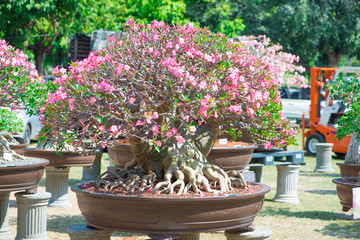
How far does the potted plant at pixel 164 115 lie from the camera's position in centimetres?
352

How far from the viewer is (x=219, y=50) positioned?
13.2 feet

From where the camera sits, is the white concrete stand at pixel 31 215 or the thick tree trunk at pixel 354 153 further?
the thick tree trunk at pixel 354 153

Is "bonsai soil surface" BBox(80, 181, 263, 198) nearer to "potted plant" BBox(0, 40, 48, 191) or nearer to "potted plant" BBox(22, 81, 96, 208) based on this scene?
"potted plant" BBox(0, 40, 48, 191)

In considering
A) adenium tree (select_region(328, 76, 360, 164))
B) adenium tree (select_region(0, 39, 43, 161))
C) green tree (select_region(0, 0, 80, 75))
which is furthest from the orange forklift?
adenium tree (select_region(0, 39, 43, 161))

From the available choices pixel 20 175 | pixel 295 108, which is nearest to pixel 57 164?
pixel 20 175

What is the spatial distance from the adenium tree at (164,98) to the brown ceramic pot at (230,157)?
6.40 feet

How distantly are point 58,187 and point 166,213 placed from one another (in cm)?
501

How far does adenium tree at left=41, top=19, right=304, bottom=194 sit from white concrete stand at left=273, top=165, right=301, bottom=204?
4.80 meters

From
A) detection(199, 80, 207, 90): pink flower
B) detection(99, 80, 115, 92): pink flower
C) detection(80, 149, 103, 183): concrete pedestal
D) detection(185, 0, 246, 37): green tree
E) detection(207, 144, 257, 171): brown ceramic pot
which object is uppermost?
detection(185, 0, 246, 37): green tree

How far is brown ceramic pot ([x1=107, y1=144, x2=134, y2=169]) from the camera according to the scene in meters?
6.17

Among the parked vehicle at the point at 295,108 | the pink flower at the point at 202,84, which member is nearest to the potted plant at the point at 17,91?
the pink flower at the point at 202,84

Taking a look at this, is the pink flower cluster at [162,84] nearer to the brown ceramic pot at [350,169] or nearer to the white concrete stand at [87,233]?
the white concrete stand at [87,233]

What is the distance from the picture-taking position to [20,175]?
208 inches

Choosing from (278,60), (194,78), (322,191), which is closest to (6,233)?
(194,78)
